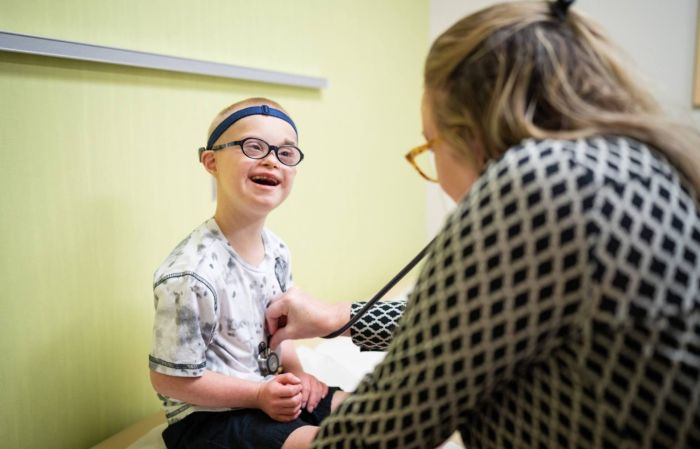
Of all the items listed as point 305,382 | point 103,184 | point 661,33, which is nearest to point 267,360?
point 305,382

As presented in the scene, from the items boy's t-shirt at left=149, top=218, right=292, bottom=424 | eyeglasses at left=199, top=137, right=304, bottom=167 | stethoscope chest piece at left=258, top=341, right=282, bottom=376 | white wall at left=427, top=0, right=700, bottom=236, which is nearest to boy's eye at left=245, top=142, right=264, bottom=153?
eyeglasses at left=199, top=137, right=304, bottom=167

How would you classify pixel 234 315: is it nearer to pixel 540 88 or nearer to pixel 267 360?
pixel 267 360

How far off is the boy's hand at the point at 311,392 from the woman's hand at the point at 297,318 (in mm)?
99

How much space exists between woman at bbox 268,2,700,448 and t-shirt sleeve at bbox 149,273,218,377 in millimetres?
356

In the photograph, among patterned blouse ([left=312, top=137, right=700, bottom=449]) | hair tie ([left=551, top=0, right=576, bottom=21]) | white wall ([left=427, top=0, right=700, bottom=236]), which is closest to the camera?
patterned blouse ([left=312, top=137, right=700, bottom=449])

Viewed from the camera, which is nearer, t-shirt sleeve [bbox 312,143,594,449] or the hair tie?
t-shirt sleeve [bbox 312,143,594,449]

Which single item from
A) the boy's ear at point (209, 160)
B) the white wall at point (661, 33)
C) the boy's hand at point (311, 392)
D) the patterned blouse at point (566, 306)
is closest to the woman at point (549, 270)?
the patterned blouse at point (566, 306)

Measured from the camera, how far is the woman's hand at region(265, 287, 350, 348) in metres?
1.16

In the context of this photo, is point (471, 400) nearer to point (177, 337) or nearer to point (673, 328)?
point (673, 328)

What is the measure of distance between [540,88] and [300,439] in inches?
27.8

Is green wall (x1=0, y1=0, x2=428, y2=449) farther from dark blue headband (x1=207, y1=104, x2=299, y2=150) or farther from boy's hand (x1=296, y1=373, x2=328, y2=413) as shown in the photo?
boy's hand (x1=296, y1=373, x2=328, y2=413)

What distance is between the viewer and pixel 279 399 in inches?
38.5

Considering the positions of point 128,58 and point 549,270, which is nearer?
point 549,270

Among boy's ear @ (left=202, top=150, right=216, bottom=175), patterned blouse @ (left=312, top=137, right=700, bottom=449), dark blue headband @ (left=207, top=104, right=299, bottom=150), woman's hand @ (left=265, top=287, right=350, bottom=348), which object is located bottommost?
woman's hand @ (left=265, top=287, right=350, bottom=348)
